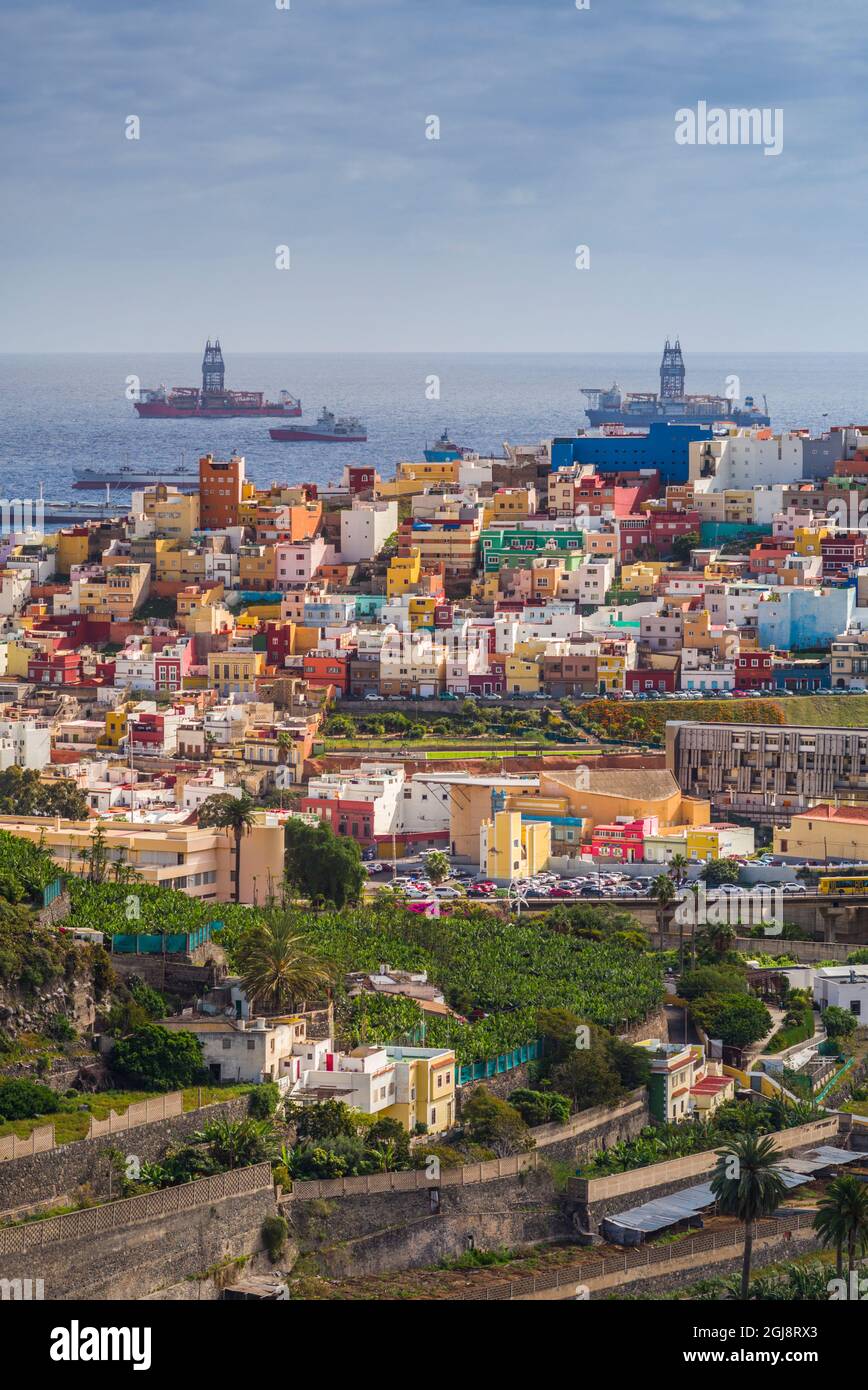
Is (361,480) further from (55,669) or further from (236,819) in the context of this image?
(236,819)

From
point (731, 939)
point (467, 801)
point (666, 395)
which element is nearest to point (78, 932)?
point (731, 939)

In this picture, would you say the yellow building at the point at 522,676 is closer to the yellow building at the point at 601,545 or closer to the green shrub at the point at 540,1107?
the yellow building at the point at 601,545

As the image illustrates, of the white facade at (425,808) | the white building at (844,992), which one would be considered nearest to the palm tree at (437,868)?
the white facade at (425,808)

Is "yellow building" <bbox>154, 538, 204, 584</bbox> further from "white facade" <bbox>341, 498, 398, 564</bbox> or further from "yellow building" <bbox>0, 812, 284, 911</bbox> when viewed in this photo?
"yellow building" <bbox>0, 812, 284, 911</bbox>

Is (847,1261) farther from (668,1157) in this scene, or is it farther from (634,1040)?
(634,1040)

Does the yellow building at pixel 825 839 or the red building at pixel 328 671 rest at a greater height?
the red building at pixel 328 671

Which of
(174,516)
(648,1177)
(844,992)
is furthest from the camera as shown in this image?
(174,516)

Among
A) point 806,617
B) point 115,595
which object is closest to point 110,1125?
point 806,617
